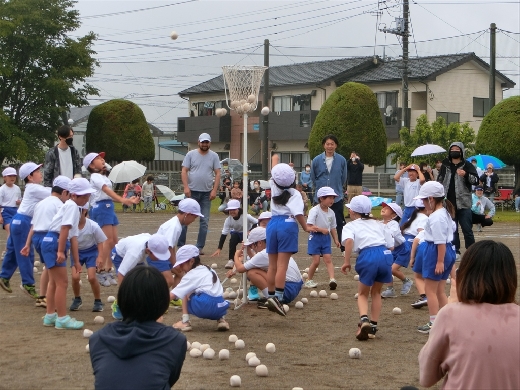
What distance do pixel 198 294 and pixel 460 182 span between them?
5.77 metres

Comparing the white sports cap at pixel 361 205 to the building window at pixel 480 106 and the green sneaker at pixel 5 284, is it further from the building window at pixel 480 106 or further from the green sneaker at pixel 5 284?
the building window at pixel 480 106

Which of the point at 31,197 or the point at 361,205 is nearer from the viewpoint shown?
the point at 361,205

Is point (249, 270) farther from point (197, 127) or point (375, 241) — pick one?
point (197, 127)

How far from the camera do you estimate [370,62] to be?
175ft

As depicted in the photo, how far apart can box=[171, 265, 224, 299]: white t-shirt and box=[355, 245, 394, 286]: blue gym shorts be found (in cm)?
156

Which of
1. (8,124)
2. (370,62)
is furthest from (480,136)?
(8,124)

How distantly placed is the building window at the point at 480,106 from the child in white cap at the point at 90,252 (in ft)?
150

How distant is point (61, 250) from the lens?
8523 mm

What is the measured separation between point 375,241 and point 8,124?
40.9 metres

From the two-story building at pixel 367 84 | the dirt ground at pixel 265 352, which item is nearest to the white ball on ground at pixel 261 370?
the dirt ground at pixel 265 352

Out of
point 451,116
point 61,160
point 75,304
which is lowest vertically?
point 75,304

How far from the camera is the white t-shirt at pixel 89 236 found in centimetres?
985

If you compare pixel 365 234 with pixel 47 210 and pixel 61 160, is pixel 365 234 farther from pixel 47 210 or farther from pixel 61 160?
pixel 61 160

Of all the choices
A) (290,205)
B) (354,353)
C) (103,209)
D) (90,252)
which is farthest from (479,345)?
(103,209)
